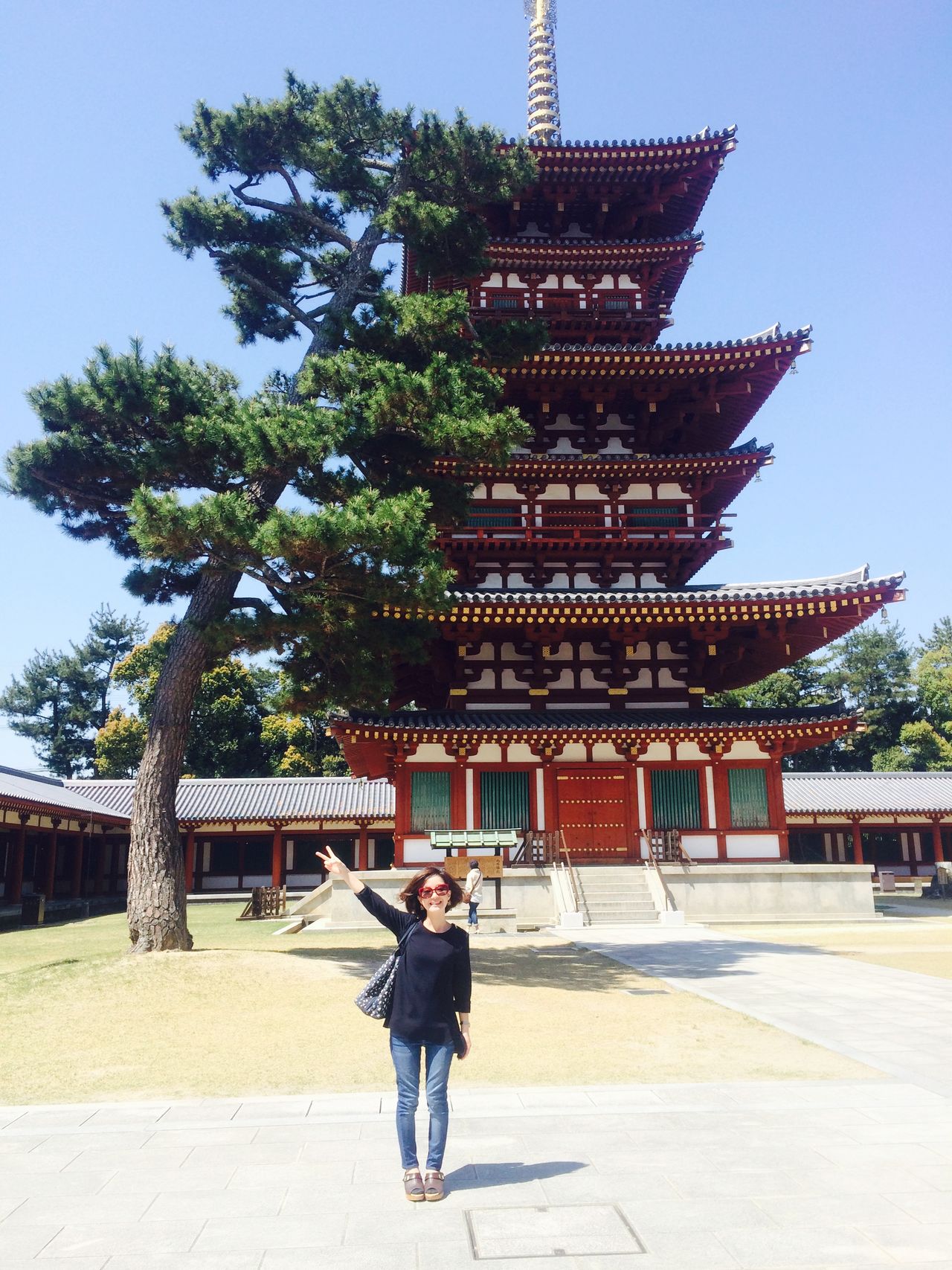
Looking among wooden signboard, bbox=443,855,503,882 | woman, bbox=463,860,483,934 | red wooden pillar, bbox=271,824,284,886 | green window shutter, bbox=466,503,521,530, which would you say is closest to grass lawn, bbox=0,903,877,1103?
woman, bbox=463,860,483,934

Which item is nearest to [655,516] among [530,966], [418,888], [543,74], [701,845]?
[701,845]

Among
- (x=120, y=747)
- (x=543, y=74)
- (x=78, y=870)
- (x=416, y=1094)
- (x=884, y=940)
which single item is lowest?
(x=884, y=940)

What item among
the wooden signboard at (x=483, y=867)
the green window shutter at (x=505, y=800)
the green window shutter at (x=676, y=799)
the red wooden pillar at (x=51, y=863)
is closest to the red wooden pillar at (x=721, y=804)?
the green window shutter at (x=676, y=799)

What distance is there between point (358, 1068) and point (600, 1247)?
3856 mm

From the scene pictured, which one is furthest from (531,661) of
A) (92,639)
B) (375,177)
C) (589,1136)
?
(92,639)

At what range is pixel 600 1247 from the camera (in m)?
3.85

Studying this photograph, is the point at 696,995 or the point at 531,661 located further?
the point at 531,661

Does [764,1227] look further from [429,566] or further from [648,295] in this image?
[648,295]

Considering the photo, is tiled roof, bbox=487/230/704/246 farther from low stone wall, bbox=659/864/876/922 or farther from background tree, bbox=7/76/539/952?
low stone wall, bbox=659/864/876/922

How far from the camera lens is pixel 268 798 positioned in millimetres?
36344

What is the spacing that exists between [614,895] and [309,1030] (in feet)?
38.0

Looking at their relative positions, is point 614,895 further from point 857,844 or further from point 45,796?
point 857,844

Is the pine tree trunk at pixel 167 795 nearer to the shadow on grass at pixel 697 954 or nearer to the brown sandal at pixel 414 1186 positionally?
the shadow on grass at pixel 697 954

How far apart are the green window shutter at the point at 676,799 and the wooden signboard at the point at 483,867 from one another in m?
4.76
